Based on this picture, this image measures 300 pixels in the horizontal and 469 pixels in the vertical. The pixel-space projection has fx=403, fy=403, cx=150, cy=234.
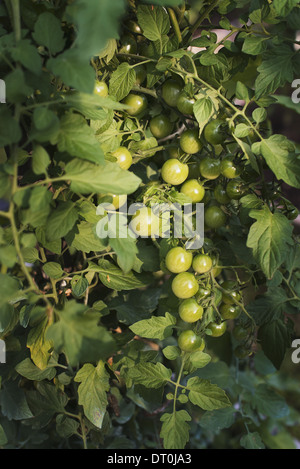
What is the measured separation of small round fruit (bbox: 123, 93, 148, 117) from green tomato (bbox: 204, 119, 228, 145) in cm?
10

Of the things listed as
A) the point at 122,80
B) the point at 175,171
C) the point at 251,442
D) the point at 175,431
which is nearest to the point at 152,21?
the point at 122,80

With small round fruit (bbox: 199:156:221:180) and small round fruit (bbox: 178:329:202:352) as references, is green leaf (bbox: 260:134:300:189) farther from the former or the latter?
small round fruit (bbox: 178:329:202:352)

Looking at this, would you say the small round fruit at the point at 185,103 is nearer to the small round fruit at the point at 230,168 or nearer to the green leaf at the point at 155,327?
the small round fruit at the point at 230,168

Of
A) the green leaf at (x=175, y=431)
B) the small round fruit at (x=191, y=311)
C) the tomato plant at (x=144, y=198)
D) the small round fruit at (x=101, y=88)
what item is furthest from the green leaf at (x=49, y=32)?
the green leaf at (x=175, y=431)

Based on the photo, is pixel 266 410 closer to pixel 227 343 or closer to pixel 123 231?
pixel 227 343

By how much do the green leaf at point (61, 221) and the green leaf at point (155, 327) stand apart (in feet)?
0.59

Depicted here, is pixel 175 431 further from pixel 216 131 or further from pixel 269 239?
pixel 216 131

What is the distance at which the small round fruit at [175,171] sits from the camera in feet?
1.76

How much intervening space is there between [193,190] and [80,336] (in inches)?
11.1

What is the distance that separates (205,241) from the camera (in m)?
0.58

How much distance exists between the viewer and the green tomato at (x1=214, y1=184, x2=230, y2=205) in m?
0.56

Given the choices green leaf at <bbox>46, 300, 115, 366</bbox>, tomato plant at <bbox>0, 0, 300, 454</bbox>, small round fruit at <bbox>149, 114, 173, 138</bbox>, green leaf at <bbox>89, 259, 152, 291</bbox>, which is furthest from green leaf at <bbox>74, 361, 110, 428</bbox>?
small round fruit at <bbox>149, 114, 173, 138</bbox>

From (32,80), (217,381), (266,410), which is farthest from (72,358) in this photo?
(266,410)

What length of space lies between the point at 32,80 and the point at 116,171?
115 mm
